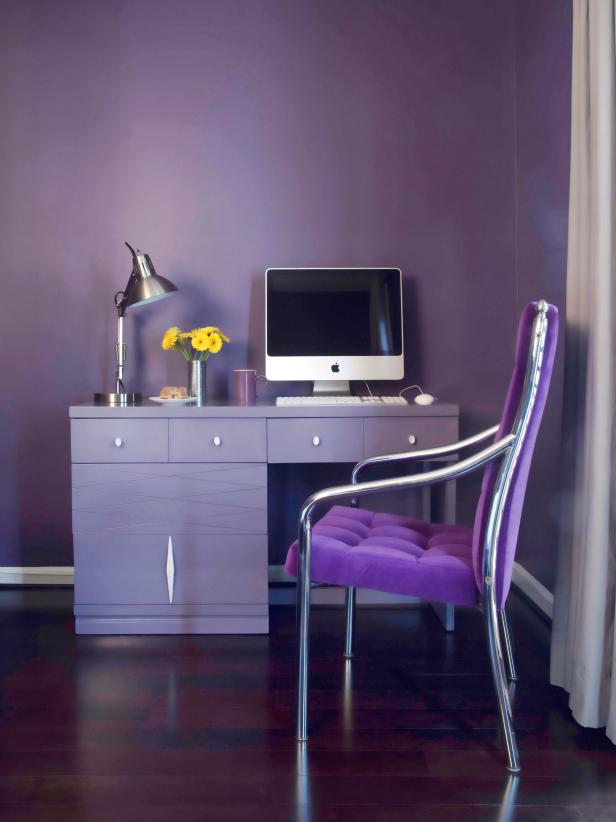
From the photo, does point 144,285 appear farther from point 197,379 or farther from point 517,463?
point 517,463

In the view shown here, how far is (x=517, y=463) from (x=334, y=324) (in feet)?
4.41

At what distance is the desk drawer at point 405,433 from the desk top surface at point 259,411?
0.02 meters

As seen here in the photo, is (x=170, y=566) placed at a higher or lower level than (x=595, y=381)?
lower

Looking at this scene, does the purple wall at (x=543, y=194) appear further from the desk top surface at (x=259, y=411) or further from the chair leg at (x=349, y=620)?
the chair leg at (x=349, y=620)

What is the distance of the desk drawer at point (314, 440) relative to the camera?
8.58 ft

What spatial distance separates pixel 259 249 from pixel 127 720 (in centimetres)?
186

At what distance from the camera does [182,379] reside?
3164 mm

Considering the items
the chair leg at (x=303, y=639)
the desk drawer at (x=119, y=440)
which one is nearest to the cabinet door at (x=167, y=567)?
the desk drawer at (x=119, y=440)

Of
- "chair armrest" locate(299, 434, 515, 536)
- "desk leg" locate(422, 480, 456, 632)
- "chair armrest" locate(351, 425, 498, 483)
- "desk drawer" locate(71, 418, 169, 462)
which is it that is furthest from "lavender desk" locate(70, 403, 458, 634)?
"chair armrest" locate(299, 434, 515, 536)

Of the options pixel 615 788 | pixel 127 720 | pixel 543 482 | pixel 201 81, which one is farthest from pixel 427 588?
pixel 201 81

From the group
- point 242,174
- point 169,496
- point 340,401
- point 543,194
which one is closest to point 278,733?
point 169,496

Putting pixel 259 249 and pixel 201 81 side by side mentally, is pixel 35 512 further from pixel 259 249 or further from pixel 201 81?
pixel 201 81

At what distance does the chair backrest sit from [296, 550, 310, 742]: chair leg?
40cm

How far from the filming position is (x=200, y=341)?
2.80 meters
